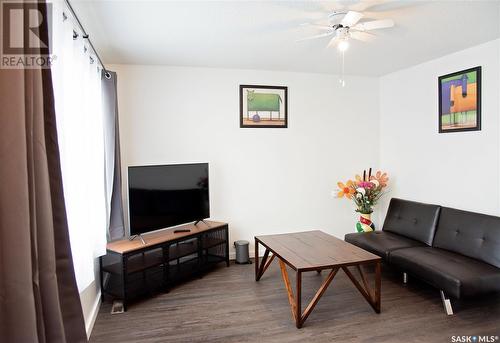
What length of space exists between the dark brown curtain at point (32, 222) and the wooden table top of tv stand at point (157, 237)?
1.54 m

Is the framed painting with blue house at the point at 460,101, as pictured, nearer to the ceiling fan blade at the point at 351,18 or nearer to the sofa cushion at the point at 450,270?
the sofa cushion at the point at 450,270

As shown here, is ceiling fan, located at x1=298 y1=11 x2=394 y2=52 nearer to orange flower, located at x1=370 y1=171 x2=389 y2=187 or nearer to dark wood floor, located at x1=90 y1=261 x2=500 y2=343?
orange flower, located at x1=370 y1=171 x2=389 y2=187

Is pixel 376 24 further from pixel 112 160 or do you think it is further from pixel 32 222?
pixel 112 160

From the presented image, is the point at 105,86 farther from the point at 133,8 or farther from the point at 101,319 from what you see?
the point at 101,319

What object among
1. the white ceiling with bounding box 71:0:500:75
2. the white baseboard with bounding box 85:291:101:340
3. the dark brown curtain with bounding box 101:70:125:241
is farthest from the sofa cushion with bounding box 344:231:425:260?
the white baseboard with bounding box 85:291:101:340

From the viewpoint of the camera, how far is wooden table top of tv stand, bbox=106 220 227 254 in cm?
297

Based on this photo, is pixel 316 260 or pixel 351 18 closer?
pixel 351 18

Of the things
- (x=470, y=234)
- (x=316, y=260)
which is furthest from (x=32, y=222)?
(x=470, y=234)

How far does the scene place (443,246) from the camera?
3322mm

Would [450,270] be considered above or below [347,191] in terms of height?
below

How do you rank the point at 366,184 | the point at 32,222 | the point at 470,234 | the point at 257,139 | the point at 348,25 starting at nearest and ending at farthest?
1. the point at 32,222
2. the point at 348,25
3. the point at 470,234
4. the point at 366,184
5. the point at 257,139

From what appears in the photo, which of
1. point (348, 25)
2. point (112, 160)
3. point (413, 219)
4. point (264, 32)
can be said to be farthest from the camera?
point (413, 219)

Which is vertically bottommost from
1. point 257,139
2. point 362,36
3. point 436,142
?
point 436,142

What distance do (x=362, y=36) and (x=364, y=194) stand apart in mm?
2038
